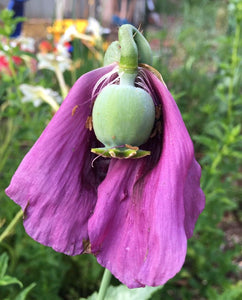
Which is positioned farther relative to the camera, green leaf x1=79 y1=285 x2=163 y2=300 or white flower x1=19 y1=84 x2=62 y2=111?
white flower x1=19 y1=84 x2=62 y2=111

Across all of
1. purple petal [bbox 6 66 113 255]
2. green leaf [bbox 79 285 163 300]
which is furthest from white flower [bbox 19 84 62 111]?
purple petal [bbox 6 66 113 255]

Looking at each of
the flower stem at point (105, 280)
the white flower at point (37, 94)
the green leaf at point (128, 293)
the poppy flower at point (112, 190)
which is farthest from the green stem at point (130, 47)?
the white flower at point (37, 94)

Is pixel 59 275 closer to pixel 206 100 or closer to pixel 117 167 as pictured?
pixel 117 167

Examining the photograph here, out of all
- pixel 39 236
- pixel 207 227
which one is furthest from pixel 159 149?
pixel 207 227

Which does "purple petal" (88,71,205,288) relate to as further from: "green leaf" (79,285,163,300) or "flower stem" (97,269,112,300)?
"green leaf" (79,285,163,300)

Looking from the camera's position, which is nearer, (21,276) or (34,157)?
(34,157)

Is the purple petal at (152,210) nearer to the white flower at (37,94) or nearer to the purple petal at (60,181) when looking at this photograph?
the purple petal at (60,181)
